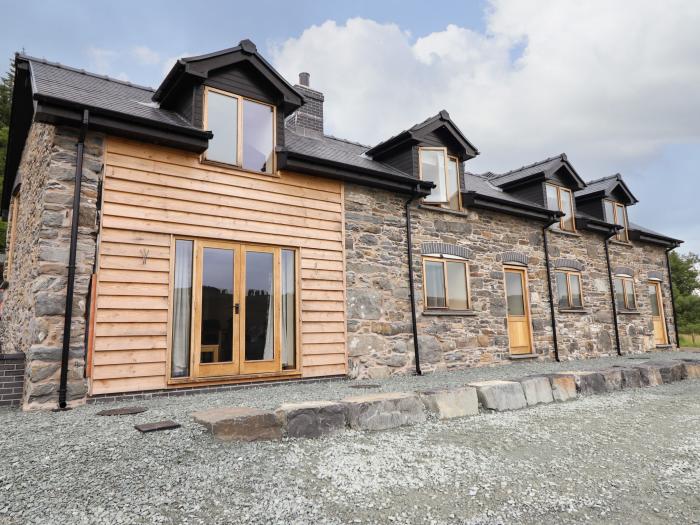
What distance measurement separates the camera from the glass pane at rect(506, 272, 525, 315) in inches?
449

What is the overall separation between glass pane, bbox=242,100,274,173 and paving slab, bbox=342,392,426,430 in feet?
15.8

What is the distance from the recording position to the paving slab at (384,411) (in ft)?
14.7

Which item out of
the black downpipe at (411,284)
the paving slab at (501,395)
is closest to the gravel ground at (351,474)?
the paving slab at (501,395)

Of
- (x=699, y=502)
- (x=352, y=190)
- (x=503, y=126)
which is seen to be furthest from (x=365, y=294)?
(x=503, y=126)

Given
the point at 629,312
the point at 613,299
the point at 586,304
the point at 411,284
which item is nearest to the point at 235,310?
the point at 411,284

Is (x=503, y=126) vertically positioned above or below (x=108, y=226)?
above

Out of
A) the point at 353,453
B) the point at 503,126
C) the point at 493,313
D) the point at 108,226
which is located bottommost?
the point at 353,453

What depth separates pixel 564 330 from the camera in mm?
12305

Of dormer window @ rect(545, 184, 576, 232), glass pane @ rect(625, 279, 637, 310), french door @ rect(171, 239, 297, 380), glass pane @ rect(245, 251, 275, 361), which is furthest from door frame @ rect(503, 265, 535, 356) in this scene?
glass pane @ rect(245, 251, 275, 361)

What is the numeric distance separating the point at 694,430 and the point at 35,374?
797cm

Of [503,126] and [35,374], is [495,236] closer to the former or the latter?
[35,374]

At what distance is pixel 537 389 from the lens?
20.3 feet

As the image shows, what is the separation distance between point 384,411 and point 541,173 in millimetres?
10511

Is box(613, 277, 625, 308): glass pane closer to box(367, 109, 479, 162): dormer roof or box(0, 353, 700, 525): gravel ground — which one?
box(367, 109, 479, 162): dormer roof
